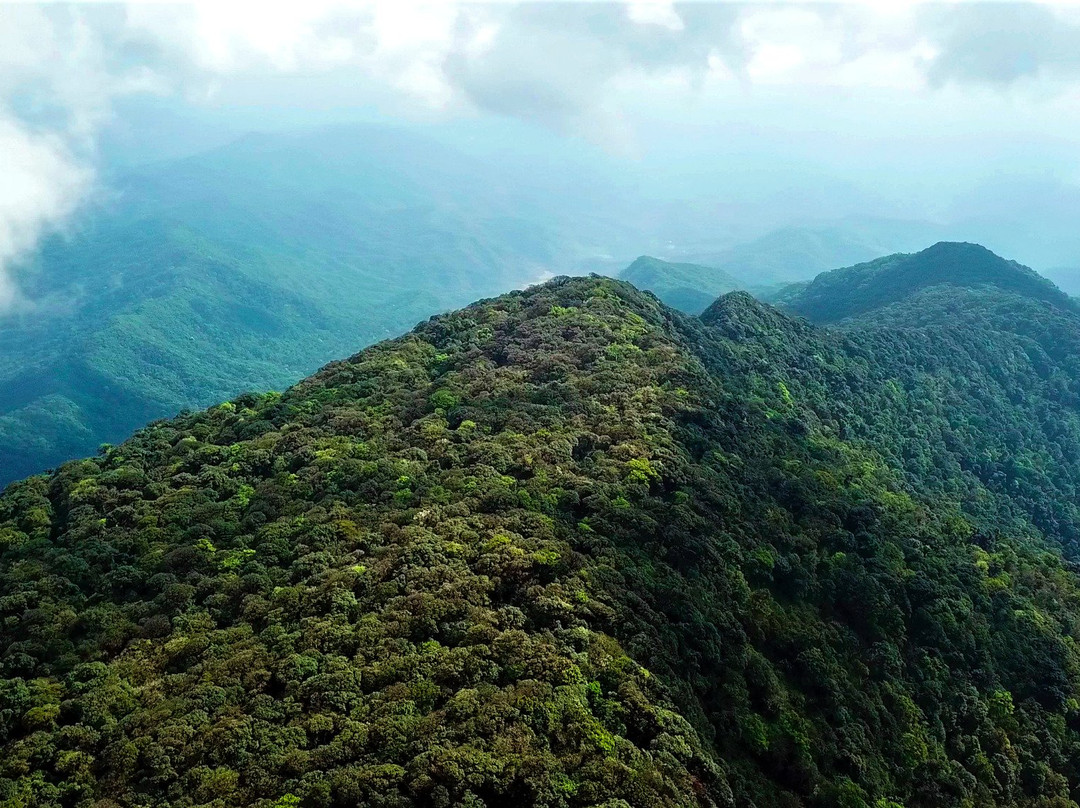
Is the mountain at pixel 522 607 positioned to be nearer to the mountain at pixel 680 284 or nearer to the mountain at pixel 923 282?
the mountain at pixel 923 282

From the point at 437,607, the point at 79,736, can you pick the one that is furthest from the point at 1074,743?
the point at 79,736

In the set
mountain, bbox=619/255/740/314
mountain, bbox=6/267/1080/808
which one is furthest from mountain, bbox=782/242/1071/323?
mountain, bbox=6/267/1080/808

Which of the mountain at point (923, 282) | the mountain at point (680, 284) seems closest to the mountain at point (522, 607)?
the mountain at point (923, 282)

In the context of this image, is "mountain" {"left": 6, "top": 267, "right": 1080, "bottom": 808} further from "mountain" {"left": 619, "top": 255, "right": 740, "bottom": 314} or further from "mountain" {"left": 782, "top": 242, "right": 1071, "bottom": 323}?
"mountain" {"left": 619, "top": 255, "right": 740, "bottom": 314}

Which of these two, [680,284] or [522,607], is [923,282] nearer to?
[680,284]

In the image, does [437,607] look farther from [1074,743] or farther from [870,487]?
[870,487]
